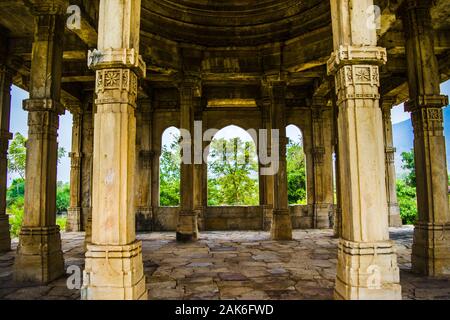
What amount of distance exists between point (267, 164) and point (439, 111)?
8.79 meters

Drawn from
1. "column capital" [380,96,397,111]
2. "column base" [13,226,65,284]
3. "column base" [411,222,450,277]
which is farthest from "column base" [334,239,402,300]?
"column capital" [380,96,397,111]

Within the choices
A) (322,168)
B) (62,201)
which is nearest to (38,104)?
(322,168)

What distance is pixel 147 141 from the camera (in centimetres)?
1565

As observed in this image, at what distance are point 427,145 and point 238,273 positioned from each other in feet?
15.3

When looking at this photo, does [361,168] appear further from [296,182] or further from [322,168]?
[296,182]

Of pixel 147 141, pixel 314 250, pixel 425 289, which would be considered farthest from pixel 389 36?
pixel 147 141

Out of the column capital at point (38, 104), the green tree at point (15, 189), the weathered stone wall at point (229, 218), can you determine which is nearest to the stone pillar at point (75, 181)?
the weathered stone wall at point (229, 218)

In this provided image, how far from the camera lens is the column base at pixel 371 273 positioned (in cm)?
409

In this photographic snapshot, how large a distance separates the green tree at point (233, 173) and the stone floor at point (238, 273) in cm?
1189

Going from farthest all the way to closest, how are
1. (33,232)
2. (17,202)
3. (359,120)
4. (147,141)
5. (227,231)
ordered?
(17,202) < (147,141) < (227,231) < (33,232) < (359,120)

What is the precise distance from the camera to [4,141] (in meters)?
10.0

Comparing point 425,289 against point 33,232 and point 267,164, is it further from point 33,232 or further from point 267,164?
point 267,164

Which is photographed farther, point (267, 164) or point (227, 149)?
point (227, 149)

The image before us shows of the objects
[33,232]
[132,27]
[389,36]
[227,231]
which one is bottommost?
[227,231]
